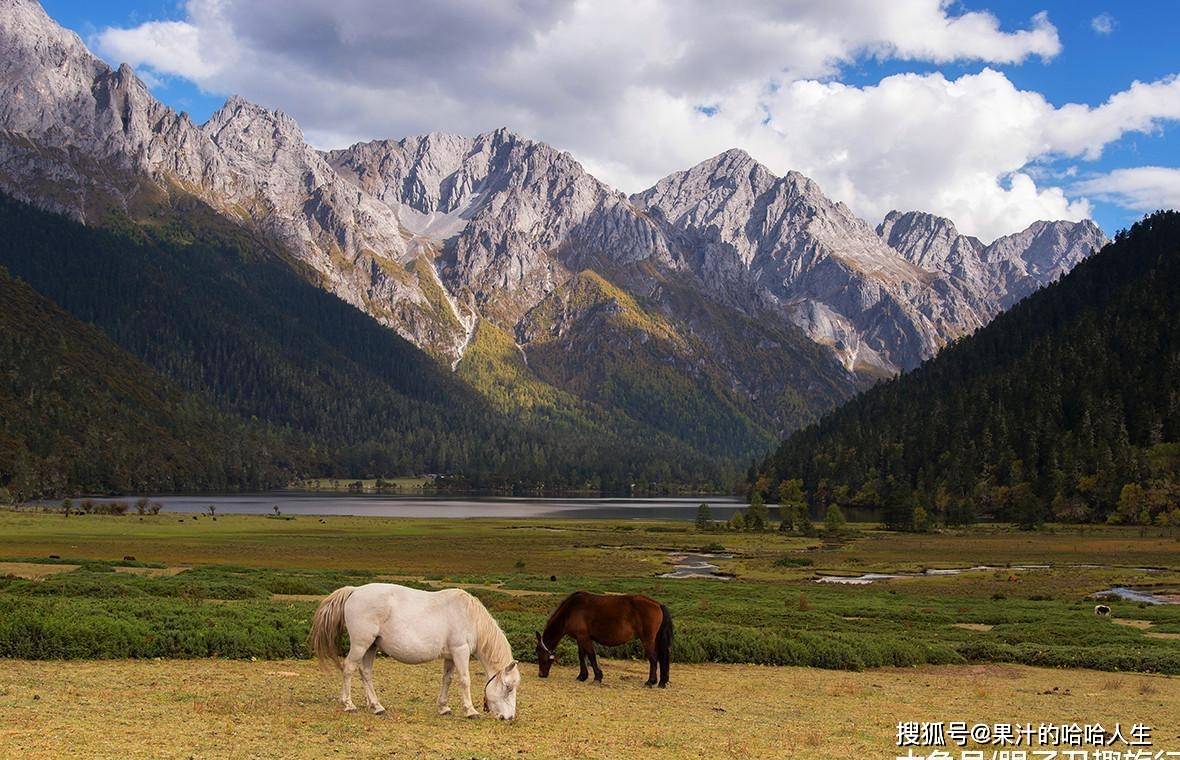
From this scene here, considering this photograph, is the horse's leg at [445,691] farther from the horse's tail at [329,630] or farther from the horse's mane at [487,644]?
the horse's tail at [329,630]

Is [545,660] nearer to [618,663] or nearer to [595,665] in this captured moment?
[595,665]

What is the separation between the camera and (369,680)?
20.5 metres

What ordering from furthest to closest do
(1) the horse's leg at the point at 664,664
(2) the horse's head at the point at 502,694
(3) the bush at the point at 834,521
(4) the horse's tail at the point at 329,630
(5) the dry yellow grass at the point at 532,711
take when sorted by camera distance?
1. (3) the bush at the point at 834,521
2. (1) the horse's leg at the point at 664,664
3. (4) the horse's tail at the point at 329,630
4. (2) the horse's head at the point at 502,694
5. (5) the dry yellow grass at the point at 532,711

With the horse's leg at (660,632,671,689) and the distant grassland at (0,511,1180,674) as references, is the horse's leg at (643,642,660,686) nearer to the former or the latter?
the horse's leg at (660,632,671,689)

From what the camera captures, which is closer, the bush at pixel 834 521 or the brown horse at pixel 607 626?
the brown horse at pixel 607 626

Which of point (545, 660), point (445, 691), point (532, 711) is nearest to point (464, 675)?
point (445, 691)

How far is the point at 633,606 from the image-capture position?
88.4ft

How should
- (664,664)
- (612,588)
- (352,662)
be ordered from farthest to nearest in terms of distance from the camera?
1. (612,588)
2. (664,664)
3. (352,662)

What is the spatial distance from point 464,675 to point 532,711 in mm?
2453

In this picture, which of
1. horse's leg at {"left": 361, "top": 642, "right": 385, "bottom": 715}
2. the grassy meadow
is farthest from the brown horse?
horse's leg at {"left": 361, "top": 642, "right": 385, "bottom": 715}

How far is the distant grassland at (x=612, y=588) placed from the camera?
32312 millimetres

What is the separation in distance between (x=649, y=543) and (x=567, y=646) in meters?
96.5

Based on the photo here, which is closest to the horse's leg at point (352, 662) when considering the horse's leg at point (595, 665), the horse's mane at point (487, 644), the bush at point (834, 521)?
the horse's mane at point (487, 644)

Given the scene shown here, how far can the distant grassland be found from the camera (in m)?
32.3
